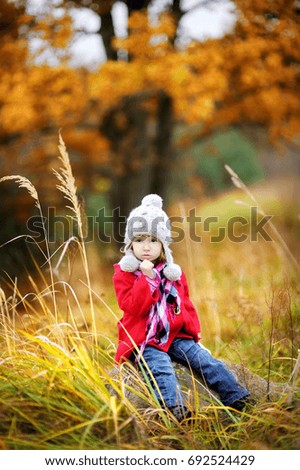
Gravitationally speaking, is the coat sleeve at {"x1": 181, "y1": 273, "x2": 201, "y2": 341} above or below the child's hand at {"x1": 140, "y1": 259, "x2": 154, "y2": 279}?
below

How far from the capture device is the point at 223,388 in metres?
2.71

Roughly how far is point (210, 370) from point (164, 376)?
0.30 meters

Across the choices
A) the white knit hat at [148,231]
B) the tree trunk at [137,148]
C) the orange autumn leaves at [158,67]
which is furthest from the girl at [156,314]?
the tree trunk at [137,148]

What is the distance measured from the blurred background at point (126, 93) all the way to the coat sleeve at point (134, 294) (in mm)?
2754

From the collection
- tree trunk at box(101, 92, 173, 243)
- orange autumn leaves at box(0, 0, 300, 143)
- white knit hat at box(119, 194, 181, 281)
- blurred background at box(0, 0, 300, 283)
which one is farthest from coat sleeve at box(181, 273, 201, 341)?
tree trunk at box(101, 92, 173, 243)

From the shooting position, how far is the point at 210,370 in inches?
107

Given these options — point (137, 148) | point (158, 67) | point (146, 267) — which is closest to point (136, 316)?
point (146, 267)

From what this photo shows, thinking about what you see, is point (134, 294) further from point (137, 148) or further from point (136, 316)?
point (137, 148)

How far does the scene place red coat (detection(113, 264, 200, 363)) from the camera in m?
2.61

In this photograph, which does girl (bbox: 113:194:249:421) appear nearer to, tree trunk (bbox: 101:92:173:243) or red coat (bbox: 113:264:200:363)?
red coat (bbox: 113:264:200:363)

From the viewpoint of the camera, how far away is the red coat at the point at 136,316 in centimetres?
261
